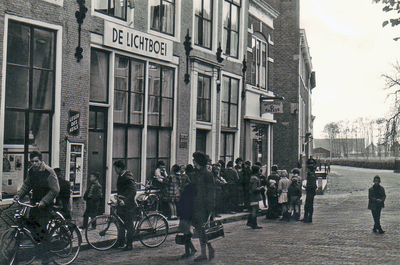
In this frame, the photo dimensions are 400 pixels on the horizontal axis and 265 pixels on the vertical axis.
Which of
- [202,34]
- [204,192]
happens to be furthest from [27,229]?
[202,34]

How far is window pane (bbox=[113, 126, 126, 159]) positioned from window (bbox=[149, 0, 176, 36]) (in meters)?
3.48

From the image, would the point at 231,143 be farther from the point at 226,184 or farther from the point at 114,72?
the point at 114,72

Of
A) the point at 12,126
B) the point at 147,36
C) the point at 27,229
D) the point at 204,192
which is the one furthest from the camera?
the point at 147,36

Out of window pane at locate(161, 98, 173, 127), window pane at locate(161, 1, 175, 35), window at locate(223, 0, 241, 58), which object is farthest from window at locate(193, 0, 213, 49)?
window pane at locate(161, 98, 173, 127)

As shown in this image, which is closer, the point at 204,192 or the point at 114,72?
the point at 204,192

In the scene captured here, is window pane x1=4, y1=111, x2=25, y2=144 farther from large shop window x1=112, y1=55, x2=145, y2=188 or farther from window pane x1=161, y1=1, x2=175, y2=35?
window pane x1=161, y1=1, x2=175, y2=35

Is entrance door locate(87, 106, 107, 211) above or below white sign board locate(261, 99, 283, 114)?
below

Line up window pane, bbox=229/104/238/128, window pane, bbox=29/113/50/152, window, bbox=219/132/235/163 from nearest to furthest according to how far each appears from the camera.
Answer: window pane, bbox=29/113/50/152 < window, bbox=219/132/235/163 < window pane, bbox=229/104/238/128

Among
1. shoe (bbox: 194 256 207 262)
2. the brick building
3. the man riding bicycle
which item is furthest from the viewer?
the brick building

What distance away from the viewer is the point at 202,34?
60.7 ft

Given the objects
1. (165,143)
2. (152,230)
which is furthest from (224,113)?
(152,230)

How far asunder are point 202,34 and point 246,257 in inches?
441

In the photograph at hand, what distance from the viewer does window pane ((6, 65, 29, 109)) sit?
10.9m

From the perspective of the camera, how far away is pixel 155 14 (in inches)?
618
